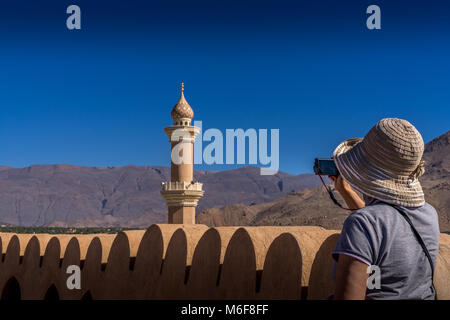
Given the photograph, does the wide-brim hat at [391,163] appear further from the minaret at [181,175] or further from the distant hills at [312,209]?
the distant hills at [312,209]

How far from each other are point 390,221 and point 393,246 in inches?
4.0

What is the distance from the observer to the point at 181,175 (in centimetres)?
1977

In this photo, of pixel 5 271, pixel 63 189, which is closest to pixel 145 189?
pixel 63 189

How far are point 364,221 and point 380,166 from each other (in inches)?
12.9

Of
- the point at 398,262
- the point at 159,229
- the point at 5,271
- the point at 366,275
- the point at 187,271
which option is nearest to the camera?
the point at 366,275

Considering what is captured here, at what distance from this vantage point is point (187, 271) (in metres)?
6.86

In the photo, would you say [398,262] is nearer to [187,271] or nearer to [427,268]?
[427,268]

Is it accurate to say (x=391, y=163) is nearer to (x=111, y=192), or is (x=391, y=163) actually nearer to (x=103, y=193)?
(x=103, y=193)

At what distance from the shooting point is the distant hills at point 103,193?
5960 inches

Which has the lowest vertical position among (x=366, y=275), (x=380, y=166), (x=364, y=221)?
(x=366, y=275)

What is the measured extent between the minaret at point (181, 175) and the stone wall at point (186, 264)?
27.7 feet

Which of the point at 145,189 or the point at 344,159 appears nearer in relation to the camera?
the point at 344,159

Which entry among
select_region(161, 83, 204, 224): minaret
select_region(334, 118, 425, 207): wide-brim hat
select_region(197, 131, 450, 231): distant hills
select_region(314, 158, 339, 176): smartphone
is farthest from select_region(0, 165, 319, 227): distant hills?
select_region(334, 118, 425, 207): wide-brim hat

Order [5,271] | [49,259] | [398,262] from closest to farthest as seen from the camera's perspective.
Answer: [398,262] → [49,259] → [5,271]
